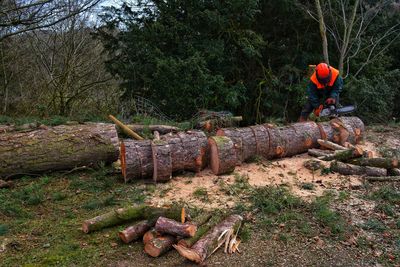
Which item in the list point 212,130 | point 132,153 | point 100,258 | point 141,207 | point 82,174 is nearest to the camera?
point 100,258

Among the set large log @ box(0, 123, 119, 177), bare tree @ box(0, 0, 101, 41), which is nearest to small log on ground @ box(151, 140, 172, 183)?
large log @ box(0, 123, 119, 177)

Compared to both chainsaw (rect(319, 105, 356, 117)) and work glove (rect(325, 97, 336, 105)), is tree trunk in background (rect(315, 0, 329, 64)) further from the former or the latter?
work glove (rect(325, 97, 336, 105))

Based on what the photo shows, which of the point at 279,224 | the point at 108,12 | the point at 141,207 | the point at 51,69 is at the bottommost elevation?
the point at 279,224

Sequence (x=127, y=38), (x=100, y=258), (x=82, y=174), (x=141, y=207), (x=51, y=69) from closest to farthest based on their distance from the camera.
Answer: (x=100, y=258) < (x=141, y=207) < (x=82, y=174) < (x=127, y=38) < (x=51, y=69)

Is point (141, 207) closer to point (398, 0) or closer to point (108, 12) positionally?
point (108, 12)

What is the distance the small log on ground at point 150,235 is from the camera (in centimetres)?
370

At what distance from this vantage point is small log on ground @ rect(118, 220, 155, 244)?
12.5 ft

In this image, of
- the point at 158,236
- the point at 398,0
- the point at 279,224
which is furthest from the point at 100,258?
the point at 398,0

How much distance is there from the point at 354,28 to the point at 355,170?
28.6 ft

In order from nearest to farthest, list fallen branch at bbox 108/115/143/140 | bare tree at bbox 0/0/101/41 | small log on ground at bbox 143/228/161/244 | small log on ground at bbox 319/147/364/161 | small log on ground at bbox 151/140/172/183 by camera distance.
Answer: small log on ground at bbox 143/228/161/244 → small log on ground at bbox 151/140/172/183 → small log on ground at bbox 319/147/364/161 → fallen branch at bbox 108/115/143/140 → bare tree at bbox 0/0/101/41

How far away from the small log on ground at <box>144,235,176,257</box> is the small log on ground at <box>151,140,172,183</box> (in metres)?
1.84

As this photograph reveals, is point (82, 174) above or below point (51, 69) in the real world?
below

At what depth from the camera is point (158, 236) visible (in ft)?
12.1

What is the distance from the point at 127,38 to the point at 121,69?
908mm
